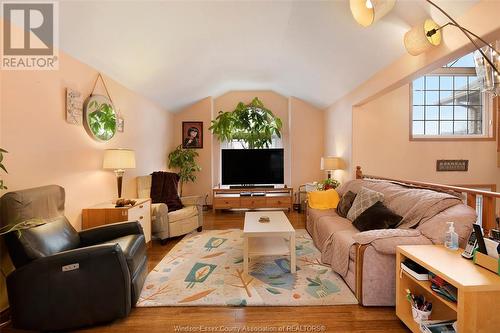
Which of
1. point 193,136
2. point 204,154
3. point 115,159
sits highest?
point 193,136

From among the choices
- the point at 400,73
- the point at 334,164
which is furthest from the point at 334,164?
the point at 400,73

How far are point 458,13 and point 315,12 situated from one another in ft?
4.30

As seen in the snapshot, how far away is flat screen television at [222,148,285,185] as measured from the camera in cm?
528

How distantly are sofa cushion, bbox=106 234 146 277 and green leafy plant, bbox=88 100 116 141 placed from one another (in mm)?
1364

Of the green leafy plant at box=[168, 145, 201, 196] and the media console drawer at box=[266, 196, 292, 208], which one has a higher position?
the green leafy plant at box=[168, 145, 201, 196]

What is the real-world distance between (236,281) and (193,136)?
155 inches

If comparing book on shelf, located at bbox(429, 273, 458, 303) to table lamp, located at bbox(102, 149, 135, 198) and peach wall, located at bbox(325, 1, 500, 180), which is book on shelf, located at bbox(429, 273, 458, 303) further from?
table lamp, located at bbox(102, 149, 135, 198)

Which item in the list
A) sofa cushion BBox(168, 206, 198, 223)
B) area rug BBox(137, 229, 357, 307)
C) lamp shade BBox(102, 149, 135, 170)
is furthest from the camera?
sofa cushion BBox(168, 206, 198, 223)

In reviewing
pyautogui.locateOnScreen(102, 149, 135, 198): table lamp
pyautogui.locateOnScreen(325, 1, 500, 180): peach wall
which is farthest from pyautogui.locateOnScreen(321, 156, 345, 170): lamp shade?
pyautogui.locateOnScreen(102, 149, 135, 198): table lamp

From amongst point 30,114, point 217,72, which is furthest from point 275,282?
→ point 217,72

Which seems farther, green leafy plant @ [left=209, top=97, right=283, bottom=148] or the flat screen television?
green leafy plant @ [left=209, top=97, right=283, bottom=148]

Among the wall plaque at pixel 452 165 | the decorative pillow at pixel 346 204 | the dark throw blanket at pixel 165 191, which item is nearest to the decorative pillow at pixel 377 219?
the decorative pillow at pixel 346 204

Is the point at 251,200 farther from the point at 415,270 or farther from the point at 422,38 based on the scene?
the point at 422,38

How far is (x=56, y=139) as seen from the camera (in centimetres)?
229
